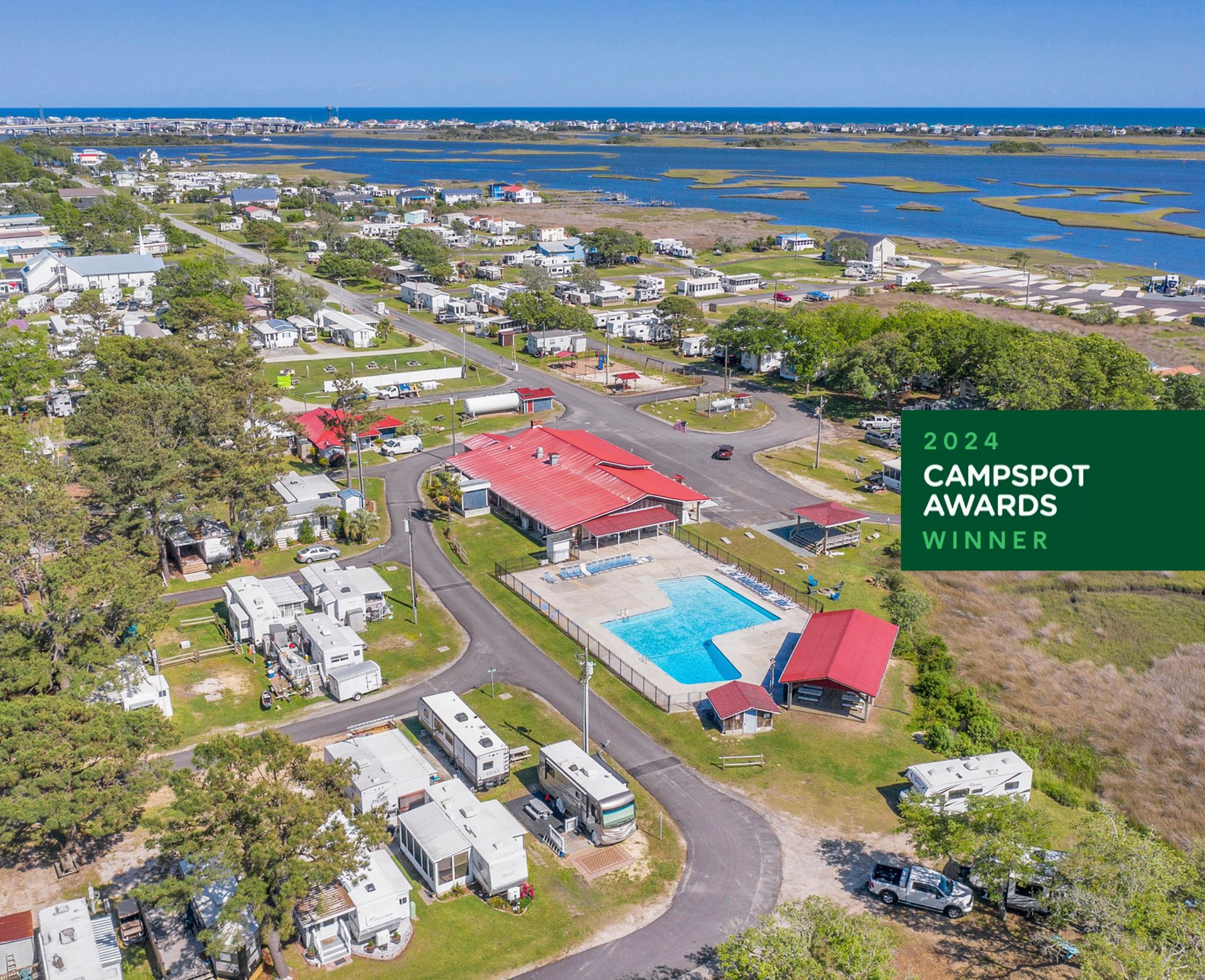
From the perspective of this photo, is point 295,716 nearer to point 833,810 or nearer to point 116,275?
point 833,810

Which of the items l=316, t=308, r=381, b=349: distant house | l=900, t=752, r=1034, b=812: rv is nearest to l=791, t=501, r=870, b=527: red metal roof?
l=900, t=752, r=1034, b=812: rv

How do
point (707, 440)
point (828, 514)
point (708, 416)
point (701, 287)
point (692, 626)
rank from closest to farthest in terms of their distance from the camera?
point (692, 626)
point (828, 514)
point (707, 440)
point (708, 416)
point (701, 287)

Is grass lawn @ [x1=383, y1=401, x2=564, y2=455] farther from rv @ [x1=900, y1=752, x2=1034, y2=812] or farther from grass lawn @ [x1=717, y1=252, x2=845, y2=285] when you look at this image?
grass lawn @ [x1=717, y1=252, x2=845, y2=285]

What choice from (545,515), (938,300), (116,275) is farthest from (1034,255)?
(116,275)

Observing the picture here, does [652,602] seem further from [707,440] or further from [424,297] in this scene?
[424,297]

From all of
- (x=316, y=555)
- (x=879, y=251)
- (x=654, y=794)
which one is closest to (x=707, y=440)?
(x=316, y=555)

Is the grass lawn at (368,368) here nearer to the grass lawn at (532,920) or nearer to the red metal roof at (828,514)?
the red metal roof at (828,514)
